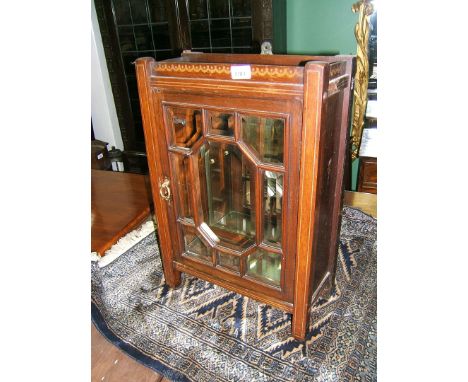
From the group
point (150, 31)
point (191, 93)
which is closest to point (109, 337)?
point (191, 93)

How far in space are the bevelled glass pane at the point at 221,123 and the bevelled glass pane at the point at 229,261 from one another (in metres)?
0.34

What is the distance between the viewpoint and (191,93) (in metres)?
0.78

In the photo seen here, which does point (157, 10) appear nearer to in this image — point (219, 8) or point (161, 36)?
point (161, 36)

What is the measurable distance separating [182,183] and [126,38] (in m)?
1.91

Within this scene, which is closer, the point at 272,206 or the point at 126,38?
the point at 272,206

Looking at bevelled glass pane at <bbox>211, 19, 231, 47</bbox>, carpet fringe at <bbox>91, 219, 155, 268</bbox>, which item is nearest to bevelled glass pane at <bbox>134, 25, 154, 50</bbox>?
bevelled glass pane at <bbox>211, 19, 231, 47</bbox>

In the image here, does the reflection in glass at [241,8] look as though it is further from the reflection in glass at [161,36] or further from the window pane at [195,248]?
the window pane at [195,248]

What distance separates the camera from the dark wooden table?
1.26 meters

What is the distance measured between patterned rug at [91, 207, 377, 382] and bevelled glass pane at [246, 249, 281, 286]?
0.15 meters

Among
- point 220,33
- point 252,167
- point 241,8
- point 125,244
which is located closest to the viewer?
point 252,167

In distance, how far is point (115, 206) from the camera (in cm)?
144

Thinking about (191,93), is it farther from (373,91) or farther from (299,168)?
(373,91)

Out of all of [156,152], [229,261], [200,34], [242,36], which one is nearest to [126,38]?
[200,34]
